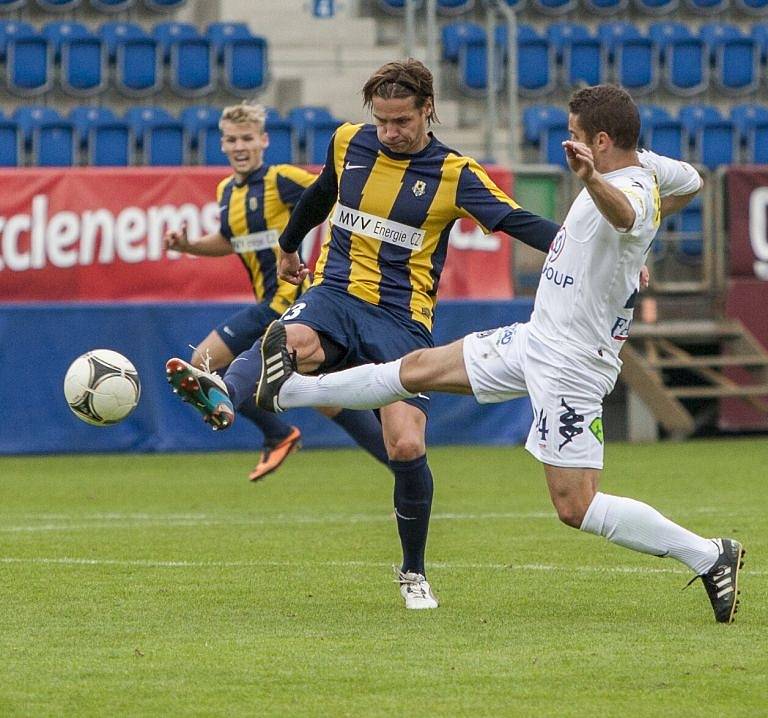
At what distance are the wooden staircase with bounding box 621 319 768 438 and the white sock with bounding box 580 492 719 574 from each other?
29.8ft

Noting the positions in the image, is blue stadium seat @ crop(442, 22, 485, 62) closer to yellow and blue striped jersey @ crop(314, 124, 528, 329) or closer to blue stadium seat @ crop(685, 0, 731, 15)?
blue stadium seat @ crop(685, 0, 731, 15)

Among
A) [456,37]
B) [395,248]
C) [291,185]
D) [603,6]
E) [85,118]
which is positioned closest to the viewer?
[395,248]

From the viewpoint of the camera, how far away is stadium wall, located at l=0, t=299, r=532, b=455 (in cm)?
1338

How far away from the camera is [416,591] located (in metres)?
5.95

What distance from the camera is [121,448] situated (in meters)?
13.8

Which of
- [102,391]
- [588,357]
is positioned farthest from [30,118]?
[588,357]

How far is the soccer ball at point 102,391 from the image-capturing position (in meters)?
6.31

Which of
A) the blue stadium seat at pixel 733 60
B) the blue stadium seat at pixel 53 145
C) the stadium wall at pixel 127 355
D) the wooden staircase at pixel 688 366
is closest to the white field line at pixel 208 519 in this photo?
the stadium wall at pixel 127 355

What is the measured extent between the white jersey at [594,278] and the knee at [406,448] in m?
0.72

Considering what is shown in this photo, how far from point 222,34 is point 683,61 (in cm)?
544

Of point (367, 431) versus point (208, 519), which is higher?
point (367, 431)

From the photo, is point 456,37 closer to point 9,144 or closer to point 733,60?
point 733,60

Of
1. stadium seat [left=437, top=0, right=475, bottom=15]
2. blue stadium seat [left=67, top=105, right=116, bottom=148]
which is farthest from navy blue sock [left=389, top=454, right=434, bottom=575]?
stadium seat [left=437, top=0, right=475, bottom=15]

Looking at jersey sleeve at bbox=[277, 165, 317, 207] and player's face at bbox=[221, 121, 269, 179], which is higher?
player's face at bbox=[221, 121, 269, 179]
